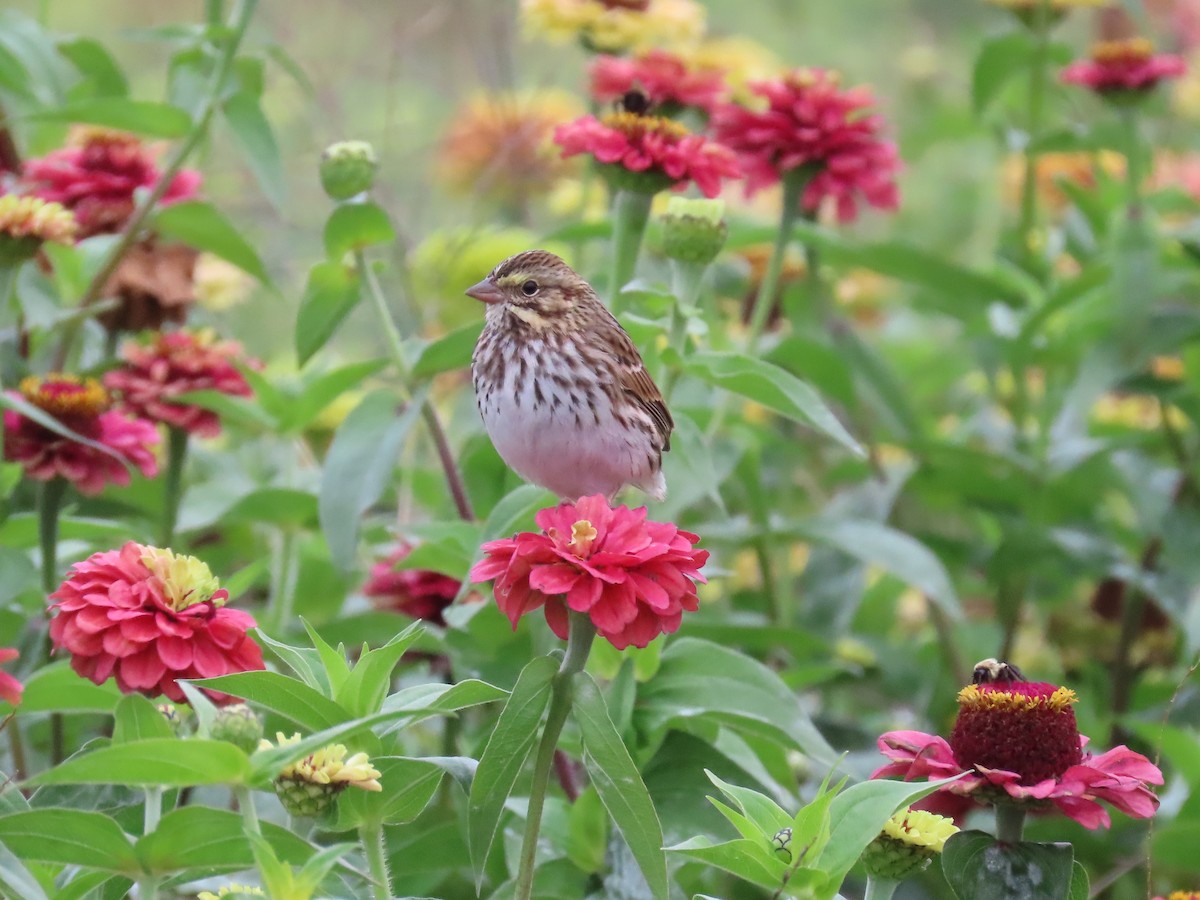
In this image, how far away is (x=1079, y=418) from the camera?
119 inches

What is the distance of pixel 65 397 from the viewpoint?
2160 mm

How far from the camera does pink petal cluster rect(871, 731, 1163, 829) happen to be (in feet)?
4.72

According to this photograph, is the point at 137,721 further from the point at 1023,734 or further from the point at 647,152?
the point at 647,152

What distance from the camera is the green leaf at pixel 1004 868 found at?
1.48 m

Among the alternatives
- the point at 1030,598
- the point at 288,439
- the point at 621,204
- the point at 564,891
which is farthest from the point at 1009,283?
the point at 564,891

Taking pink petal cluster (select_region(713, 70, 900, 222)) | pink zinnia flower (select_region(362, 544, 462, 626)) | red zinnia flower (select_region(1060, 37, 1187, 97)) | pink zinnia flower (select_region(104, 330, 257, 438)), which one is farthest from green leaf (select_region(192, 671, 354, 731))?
red zinnia flower (select_region(1060, 37, 1187, 97))

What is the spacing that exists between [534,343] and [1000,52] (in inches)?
64.6

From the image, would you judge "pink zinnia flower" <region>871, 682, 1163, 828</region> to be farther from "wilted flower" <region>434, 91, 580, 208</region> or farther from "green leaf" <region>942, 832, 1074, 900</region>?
"wilted flower" <region>434, 91, 580, 208</region>

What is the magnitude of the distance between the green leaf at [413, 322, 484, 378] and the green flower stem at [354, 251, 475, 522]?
0.03 metres

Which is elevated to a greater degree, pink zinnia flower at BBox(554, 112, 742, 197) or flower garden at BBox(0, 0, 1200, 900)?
pink zinnia flower at BBox(554, 112, 742, 197)

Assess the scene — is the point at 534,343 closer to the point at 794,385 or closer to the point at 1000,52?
the point at 794,385

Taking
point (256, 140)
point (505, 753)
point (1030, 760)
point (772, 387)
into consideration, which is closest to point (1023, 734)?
point (1030, 760)

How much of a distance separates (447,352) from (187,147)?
0.56 m

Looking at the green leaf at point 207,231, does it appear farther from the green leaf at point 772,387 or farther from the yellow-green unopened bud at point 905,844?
the yellow-green unopened bud at point 905,844
